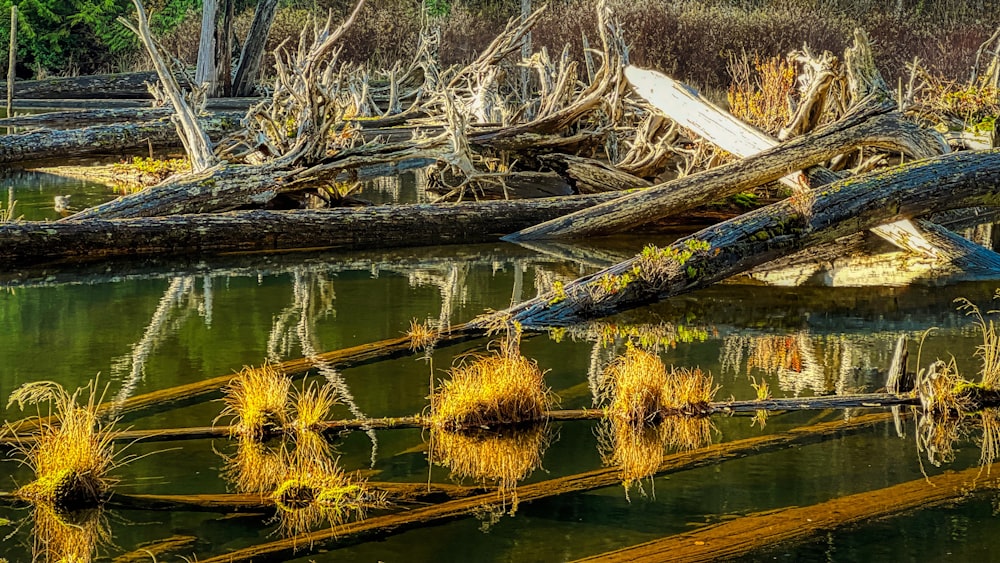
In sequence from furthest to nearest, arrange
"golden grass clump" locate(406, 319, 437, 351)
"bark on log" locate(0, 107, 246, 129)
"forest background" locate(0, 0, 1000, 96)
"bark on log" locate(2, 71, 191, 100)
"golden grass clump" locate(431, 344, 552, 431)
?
1. "bark on log" locate(2, 71, 191, 100)
2. "forest background" locate(0, 0, 1000, 96)
3. "bark on log" locate(0, 107, 246, 129)
4. "golden grass clump" locate(406, 319, 437, 351)
5. "golden grass clump" locate(431, 344, 552, 431)

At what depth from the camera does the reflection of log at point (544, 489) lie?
16.4 feet

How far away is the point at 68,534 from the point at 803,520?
3022mm

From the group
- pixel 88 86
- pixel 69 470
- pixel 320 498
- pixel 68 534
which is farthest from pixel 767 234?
pixel 88 86

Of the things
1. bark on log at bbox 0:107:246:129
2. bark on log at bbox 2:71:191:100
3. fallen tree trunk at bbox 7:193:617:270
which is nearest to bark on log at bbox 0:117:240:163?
bark on log at bbox 0:107:246:129

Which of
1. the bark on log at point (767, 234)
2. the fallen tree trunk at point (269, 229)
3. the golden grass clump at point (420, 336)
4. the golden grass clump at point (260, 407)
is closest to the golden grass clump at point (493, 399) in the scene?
the golden grass clump at point (260, 407)

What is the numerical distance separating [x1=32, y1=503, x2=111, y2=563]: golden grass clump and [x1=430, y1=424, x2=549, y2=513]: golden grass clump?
1.60 metres

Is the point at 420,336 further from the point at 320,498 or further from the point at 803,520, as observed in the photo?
the point at 803,520

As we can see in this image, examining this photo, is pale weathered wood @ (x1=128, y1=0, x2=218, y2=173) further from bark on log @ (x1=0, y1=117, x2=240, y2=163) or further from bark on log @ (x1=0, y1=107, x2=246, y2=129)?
bark on log @ (x1=0, y1=107, x2=246, y2=129)

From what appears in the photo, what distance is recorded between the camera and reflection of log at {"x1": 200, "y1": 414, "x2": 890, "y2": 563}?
501 centimetres

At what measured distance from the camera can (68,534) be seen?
5062 millimetres

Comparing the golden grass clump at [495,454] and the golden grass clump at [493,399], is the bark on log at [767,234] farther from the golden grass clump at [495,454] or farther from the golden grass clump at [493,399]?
the golden grass clump at [495,454]

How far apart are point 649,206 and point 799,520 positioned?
770 cm

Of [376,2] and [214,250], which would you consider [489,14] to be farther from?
[214,250]

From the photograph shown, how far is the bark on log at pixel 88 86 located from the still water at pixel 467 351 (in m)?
20.9
